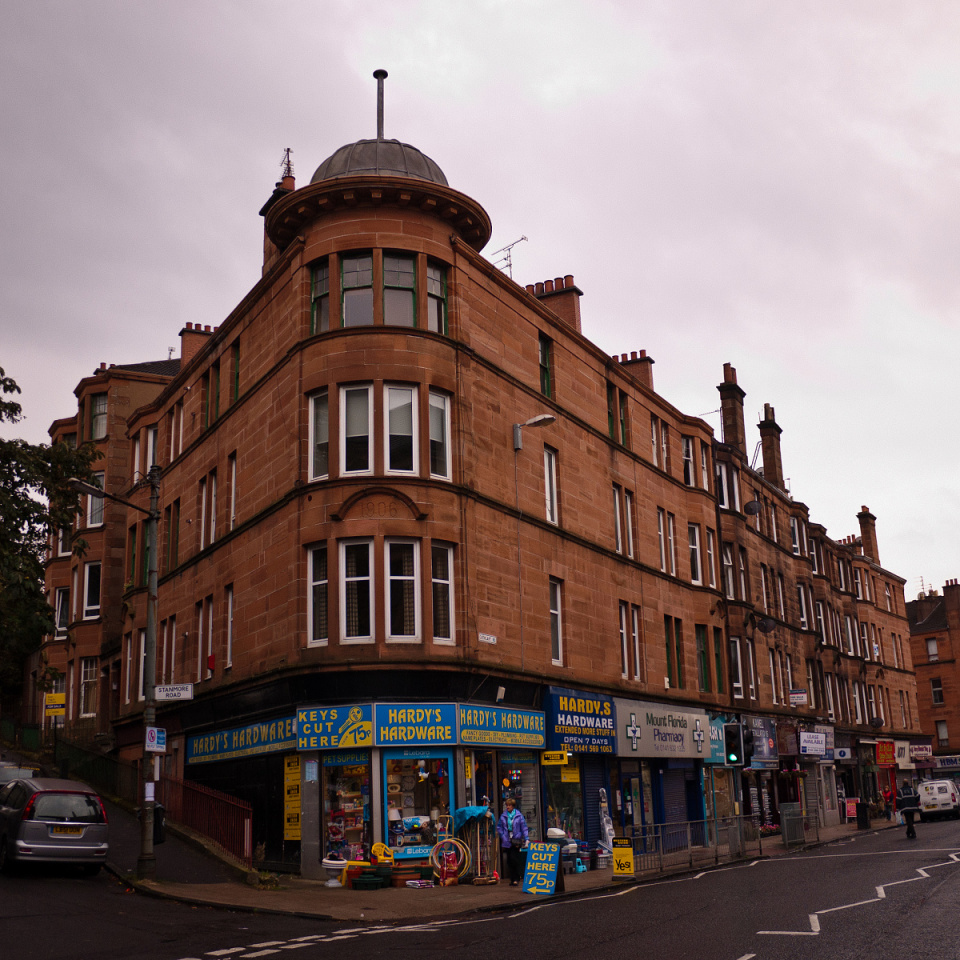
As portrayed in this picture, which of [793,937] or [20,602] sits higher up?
[20,602]

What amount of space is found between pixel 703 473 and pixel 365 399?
1961 cm

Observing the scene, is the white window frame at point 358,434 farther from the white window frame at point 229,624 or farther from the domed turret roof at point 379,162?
the white window frame at point 229,624

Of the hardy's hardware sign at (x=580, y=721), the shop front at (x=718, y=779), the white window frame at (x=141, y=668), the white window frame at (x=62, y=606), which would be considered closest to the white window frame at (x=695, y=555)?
the shop front at (x=718, y=779)

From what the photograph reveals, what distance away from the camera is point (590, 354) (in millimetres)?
32312

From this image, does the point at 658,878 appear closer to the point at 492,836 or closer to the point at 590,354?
the point at 492,836

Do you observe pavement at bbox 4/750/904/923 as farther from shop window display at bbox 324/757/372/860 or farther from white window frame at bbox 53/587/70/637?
white window frame at bbox 53/587/70/637

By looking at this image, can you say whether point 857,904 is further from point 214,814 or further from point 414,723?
point 214,814

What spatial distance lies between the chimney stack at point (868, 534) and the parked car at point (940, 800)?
22988mm

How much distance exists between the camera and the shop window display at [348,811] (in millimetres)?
20812

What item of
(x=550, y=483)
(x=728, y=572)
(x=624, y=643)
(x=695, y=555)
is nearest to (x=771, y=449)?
(x=728, y=572)

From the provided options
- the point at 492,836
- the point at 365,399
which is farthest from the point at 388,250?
the point at 492,836

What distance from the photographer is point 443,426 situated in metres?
24.0

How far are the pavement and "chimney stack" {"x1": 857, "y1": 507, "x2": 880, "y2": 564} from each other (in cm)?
4882

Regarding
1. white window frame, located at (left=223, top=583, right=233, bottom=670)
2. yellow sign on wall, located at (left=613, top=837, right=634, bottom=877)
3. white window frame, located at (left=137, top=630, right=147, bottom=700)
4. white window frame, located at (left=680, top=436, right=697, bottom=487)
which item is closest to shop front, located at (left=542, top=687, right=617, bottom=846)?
yellow sign on wall, located at (left=613, top=837, right=634, bottom=877)
